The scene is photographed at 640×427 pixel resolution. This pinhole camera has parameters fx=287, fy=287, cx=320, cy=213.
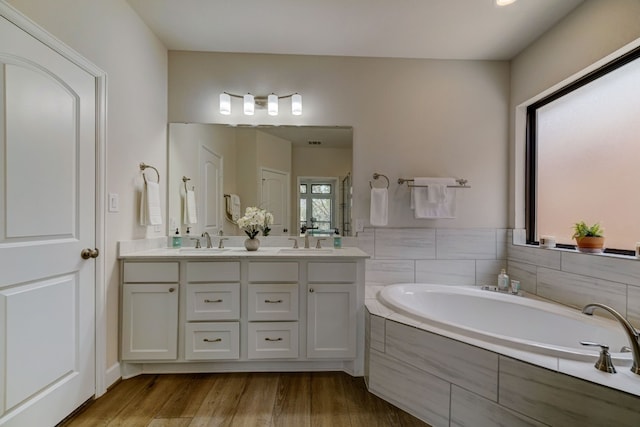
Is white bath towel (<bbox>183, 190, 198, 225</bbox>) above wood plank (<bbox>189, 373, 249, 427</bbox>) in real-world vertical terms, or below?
above

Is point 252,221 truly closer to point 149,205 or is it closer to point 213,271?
point 213,271

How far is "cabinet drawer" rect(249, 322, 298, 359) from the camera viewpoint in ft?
6.43

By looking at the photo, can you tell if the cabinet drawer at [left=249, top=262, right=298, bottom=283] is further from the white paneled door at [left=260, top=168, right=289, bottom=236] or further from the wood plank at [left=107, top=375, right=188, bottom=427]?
the wood plank at [left=107, top=375, right=188, bottom=427]

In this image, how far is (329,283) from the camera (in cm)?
199

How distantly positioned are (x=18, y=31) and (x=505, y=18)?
2.81 m

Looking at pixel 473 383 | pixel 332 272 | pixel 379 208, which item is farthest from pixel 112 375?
pixel 379 208

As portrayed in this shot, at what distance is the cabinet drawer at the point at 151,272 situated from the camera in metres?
1.92

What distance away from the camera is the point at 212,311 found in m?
1.96

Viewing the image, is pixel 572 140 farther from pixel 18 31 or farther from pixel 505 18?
pixel 18 31

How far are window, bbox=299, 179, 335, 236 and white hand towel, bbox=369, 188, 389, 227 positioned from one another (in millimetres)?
350

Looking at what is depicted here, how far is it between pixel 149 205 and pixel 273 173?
100 cm

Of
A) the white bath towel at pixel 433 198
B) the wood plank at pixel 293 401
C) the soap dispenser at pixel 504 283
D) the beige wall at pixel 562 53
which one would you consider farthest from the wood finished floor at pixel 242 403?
the beige wall at pixel 562 53

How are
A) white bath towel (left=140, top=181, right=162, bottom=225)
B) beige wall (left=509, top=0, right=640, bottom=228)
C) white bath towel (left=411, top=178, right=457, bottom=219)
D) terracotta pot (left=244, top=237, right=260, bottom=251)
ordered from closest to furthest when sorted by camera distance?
1. beige wall (left=509, top=0, right=640, bottom=228)
2. white bath towel (left=140, top=181, right=162, bottom=225)
3. terracotta pot (left=244, top=237, right=260, bottom=251)
4. white bath towel (left=411, top=178, right=457, bottom=219)

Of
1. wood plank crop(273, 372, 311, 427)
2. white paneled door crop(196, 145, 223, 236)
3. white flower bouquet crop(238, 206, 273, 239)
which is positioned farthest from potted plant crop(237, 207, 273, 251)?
wood plank crop(273, 372, 311, 427)
